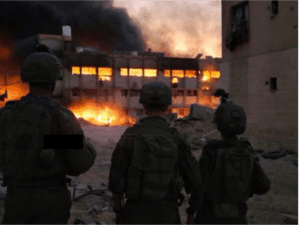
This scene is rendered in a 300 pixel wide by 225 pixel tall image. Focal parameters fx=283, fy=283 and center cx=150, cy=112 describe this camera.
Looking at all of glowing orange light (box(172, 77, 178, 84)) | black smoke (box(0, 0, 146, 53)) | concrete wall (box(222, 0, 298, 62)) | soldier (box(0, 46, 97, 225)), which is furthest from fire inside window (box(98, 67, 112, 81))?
soldier (box(0, 46, 97, 225))

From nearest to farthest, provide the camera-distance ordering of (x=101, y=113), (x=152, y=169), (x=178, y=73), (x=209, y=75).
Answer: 1. (x=152, y=169)
2. (x=101, y=113)
3. (x=178, y=73)
4. (x=209, y=75)

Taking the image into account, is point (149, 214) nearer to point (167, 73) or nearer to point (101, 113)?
point (101, 113)

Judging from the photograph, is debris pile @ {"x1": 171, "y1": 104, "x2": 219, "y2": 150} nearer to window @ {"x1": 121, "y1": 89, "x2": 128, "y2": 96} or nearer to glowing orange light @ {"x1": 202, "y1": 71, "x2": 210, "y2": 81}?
window @ {"x1": 121, "y1": 89, "x2": 128, "y2": 96}

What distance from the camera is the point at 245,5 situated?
44.3ft

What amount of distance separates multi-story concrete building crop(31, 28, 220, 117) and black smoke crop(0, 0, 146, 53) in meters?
16.5

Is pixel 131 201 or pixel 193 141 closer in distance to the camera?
pixel 131 201

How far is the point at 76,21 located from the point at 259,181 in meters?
52.8

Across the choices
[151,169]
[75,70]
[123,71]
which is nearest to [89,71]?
[75,70]

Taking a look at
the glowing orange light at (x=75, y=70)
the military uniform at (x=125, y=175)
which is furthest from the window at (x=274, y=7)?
the glowing orange light at (x=75, y=70)

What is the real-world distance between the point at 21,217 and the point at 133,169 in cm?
95

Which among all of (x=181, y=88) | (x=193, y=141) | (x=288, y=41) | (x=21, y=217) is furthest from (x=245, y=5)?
(x=181, y=88)

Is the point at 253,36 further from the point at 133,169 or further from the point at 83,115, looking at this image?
the point at 83,115

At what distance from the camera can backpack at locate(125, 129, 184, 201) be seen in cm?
235

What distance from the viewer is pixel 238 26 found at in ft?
43.9
